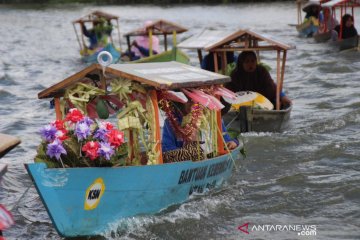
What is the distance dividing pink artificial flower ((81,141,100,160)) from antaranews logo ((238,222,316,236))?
79.4 inches

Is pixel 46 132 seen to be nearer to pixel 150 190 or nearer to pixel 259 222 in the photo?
pixel 150 190

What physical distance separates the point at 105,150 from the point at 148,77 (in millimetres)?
951

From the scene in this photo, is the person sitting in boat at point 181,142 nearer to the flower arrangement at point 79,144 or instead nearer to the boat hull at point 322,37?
the flower arrangement at point 79,144

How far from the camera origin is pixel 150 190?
21.9 feet

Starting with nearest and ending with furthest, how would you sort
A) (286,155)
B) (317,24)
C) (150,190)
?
(150,190) < (286,155) < (317,24)

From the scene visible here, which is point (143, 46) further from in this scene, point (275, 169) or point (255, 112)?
point (275, 169)

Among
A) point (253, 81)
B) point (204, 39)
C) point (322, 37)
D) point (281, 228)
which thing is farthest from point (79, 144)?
point (322, 37)

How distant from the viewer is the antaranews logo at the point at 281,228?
7.19 meters

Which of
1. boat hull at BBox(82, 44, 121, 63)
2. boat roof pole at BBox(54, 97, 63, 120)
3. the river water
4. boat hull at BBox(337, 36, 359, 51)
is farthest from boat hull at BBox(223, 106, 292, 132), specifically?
boat hull at BBox(337, 36, 359, 51)

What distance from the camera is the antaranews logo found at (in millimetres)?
7188

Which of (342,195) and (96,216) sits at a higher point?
(96,216)

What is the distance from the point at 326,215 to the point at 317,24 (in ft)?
64.0

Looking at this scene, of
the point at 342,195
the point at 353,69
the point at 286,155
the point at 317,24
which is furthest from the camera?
the point at 317,24

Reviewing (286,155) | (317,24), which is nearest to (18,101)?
(286,155)
